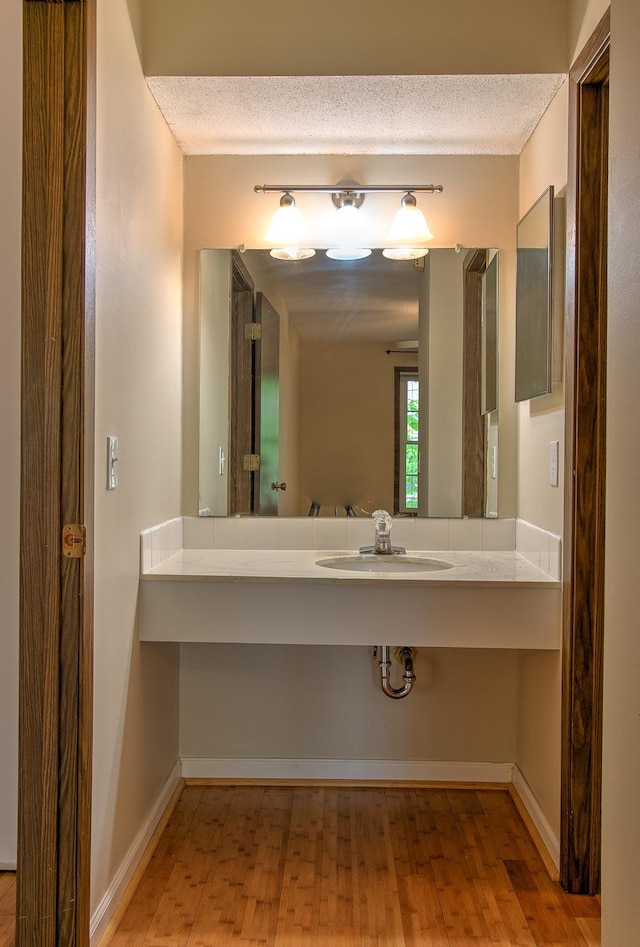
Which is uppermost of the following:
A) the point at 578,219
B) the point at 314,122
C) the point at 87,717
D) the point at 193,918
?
the point at 314,122

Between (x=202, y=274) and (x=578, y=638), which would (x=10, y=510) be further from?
(x=578, y=638)

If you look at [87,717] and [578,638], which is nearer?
[87,717]

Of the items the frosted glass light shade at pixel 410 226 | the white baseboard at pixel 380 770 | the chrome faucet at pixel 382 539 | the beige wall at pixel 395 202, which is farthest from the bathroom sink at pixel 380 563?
the frosted glass light shade at pixel 410 226

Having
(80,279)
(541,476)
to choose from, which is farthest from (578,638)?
(80,279)

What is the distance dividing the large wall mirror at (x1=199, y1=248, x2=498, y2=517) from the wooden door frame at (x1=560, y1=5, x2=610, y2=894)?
654 millimetres

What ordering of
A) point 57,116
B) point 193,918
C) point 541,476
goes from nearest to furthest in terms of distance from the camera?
point 57,116, point 193,918, point 541,476

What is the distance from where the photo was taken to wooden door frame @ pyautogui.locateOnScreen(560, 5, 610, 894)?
6.32ft

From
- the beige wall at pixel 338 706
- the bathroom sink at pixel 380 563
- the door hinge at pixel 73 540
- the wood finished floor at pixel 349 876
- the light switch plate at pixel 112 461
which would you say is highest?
the light switch plate at pixel 112 461

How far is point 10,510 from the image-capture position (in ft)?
7.21

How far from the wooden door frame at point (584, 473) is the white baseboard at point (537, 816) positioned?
3.6 inches

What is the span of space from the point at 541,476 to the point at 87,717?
1.44m

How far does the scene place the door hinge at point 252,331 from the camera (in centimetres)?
266

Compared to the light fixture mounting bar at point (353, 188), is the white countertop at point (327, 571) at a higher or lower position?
lower

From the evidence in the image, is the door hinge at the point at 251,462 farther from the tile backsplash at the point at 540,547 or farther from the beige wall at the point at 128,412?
the tile backsplash at the point at 540,547
